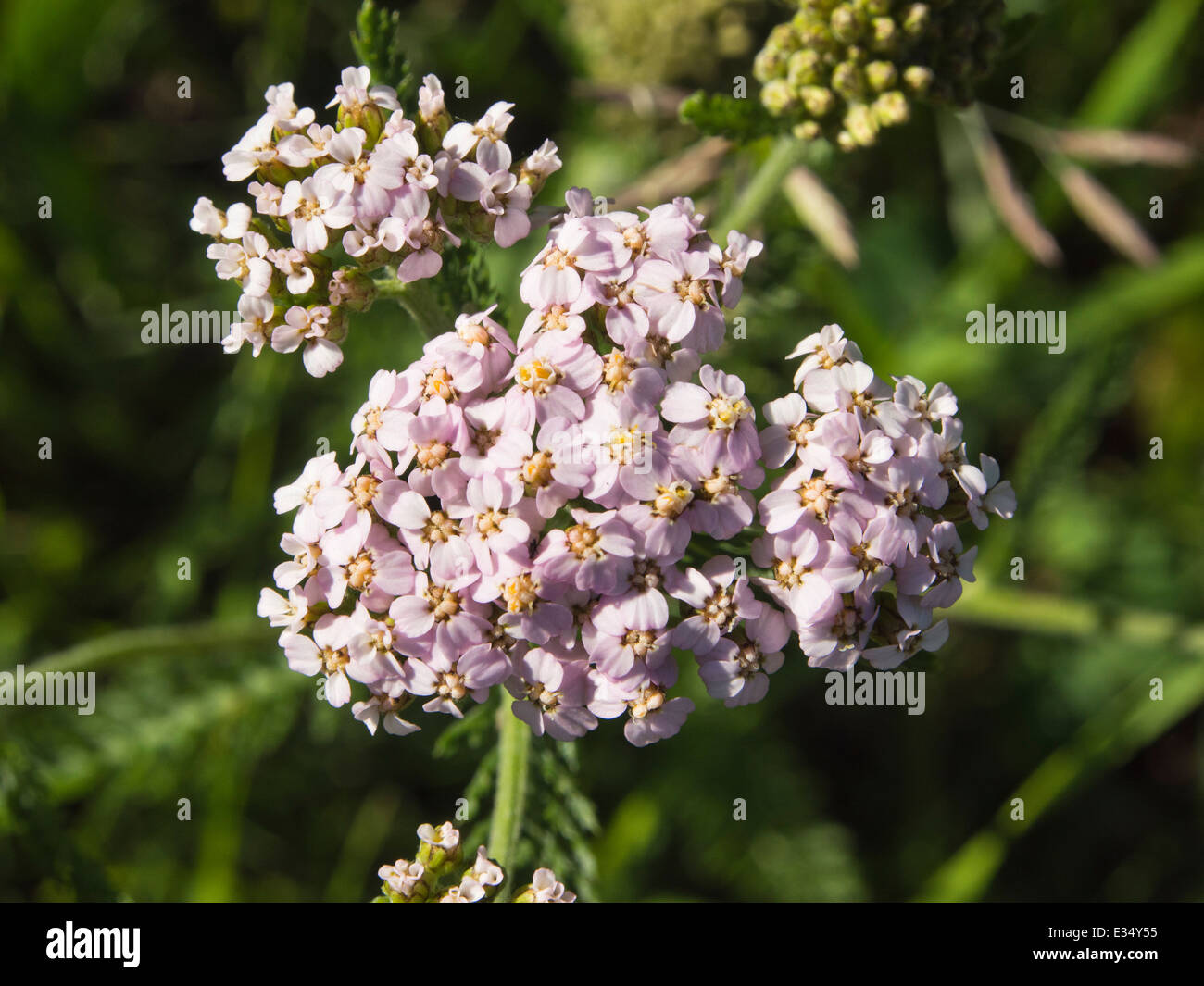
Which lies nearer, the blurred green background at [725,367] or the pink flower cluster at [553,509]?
the pink flower cluster at [553,509]

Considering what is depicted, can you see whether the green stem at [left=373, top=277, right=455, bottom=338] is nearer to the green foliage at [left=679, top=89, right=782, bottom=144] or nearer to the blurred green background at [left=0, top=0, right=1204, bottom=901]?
the green foliage at [left=679, top=89, right=782, bottom=144]

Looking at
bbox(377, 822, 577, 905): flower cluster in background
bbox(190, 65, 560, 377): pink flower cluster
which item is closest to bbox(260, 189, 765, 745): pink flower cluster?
bbox(190, 65, 560, 377): pink flower cluster

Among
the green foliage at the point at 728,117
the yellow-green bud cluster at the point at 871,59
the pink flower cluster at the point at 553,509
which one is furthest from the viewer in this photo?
the yellow-green bud cluster at the point at 871,59

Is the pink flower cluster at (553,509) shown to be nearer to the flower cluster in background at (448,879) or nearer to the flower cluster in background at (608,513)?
the flower cluster in background at (608,513)

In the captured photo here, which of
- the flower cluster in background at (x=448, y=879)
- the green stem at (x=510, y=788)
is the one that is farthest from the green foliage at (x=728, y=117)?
the flower cluster in background at (x=448, y=879)

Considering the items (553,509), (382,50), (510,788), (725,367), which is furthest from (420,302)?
(725,367)
